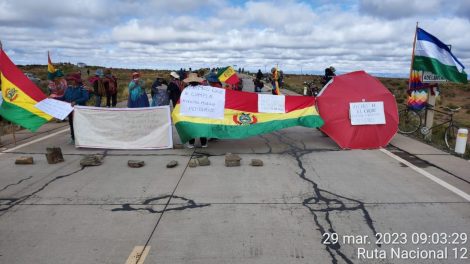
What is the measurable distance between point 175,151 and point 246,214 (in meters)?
4.12

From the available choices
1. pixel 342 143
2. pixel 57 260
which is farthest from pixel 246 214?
pixel 342 143

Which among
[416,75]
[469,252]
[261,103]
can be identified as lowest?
[469,252]

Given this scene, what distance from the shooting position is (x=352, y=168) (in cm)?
745

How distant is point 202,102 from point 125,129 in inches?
76.7

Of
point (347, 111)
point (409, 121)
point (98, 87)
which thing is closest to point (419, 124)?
point (409, 121)

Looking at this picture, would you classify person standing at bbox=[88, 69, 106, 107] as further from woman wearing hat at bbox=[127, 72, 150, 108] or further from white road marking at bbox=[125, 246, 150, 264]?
white road marking at bbox=[125, 246, 150, 264]

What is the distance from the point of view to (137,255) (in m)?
4.08

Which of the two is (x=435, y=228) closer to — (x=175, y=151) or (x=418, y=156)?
(x=418, y=156)

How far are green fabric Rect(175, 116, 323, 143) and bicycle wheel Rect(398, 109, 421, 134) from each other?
12.0 feet

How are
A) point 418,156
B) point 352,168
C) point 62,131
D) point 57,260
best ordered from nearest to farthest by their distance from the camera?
point 57,260, point 352,168, point 418,156, point 62,131

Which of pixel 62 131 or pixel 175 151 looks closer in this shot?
pixel 175 151

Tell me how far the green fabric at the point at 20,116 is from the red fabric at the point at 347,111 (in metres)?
6.89

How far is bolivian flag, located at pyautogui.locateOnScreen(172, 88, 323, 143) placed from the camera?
8.92 metres
